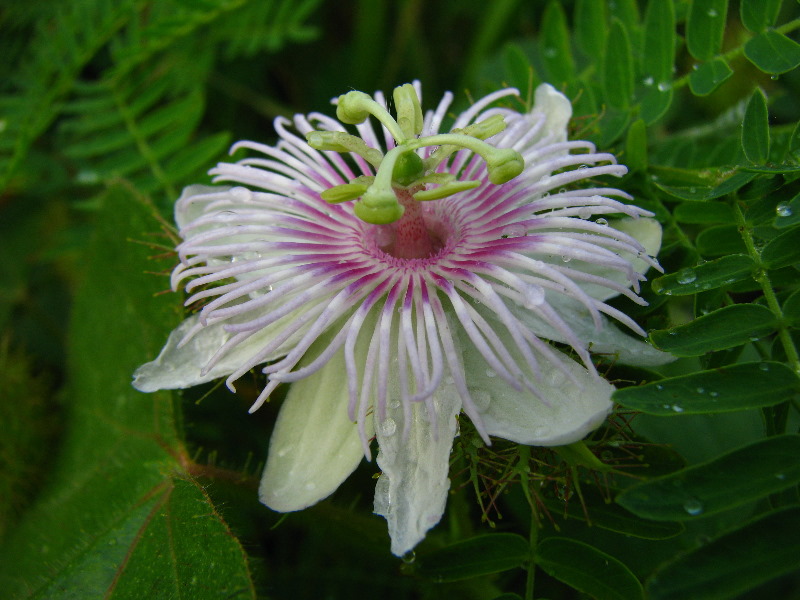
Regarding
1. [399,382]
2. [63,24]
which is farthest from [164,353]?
[63,24]

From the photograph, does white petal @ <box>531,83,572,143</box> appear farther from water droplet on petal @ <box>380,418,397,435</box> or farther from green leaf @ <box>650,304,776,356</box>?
water droplet on petal @ <box>380,418,397,435</box>

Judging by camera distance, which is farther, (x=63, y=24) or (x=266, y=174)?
(x=63, y=24)

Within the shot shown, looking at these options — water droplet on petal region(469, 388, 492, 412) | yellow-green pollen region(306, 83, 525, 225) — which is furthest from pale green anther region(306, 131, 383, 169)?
water droplet on petal region(469, 388, 492, 412)

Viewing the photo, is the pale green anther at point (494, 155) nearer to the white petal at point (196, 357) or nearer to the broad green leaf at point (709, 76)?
the white petal at point (196, 357)

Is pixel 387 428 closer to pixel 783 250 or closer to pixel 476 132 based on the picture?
pixel 476 132

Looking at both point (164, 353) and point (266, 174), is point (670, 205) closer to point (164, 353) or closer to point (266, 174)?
point (266, 174)

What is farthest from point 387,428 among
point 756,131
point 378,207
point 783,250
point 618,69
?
point 618,69

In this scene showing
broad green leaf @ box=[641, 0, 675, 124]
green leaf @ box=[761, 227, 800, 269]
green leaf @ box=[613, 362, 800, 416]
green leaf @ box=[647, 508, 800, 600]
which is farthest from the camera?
broad green leaf @ box=[641, 0, 675, 124]

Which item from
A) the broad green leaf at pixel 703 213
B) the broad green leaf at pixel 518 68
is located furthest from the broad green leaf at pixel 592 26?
the broad green leaf at pixel 703 213
